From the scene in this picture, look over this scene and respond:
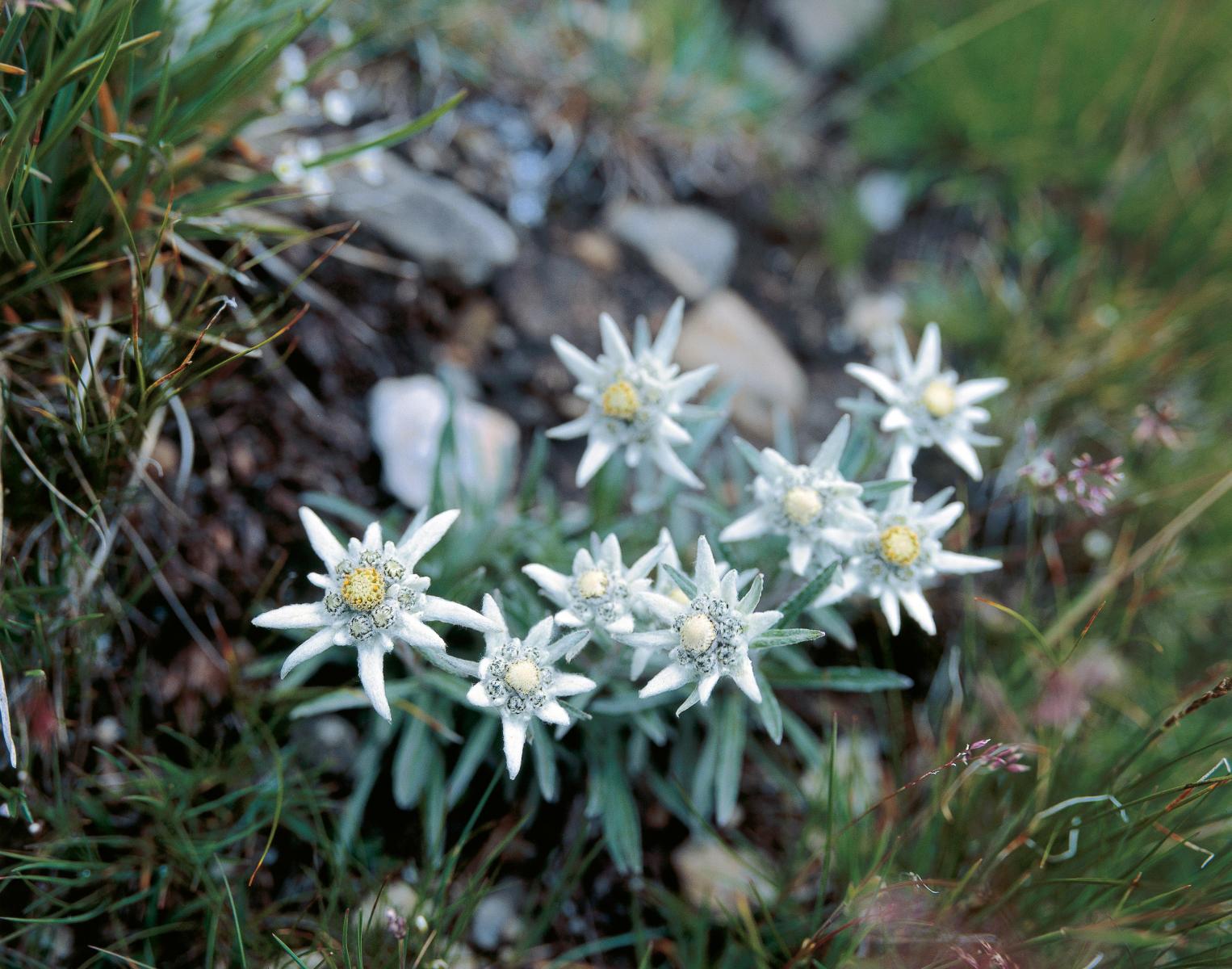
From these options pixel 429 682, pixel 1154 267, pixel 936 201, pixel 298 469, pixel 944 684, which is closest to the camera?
pixel 429 682

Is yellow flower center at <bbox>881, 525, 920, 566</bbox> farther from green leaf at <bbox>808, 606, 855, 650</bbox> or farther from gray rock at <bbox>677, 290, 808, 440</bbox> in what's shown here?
gray rock at <bbox>677, 290, 808, 440</bbox>

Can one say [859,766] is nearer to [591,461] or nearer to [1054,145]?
[591,461]

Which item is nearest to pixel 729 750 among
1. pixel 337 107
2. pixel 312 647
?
pixel 312 647

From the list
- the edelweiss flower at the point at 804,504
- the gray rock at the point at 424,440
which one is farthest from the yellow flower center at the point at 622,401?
the gray rock at the point at 424,440

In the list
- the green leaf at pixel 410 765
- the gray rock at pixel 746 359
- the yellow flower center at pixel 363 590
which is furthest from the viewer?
the gray rock at pixel 746 359

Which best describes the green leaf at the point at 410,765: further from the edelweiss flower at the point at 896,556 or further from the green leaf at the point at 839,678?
the edelweiss flower at the point at 896,556

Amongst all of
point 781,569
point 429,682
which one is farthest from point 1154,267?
point 429,682

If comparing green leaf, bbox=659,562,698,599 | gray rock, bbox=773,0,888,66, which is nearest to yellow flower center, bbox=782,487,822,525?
green leaf, bbox=659,562,698,599
